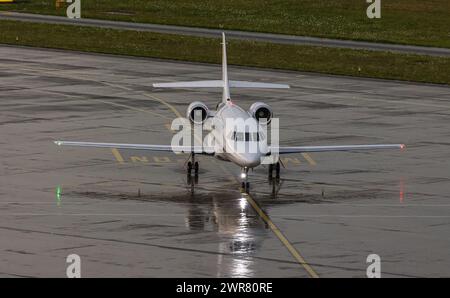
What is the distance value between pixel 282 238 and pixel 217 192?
820 centimetres

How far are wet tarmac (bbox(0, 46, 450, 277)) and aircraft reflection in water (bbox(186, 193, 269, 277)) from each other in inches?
2.7

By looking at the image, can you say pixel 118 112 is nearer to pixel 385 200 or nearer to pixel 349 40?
pixel 385 200

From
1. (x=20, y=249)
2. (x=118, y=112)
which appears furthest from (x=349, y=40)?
(x=20, y=249)

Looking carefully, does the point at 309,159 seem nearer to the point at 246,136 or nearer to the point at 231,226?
the point at 246,136

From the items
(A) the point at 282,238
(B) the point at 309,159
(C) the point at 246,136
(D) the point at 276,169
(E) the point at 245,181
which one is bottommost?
(A) the point at 282,238

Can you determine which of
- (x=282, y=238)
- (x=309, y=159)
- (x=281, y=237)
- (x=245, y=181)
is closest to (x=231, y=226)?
(x=281, y=237)

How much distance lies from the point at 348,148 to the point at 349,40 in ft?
187

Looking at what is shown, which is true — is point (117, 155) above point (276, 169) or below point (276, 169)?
above

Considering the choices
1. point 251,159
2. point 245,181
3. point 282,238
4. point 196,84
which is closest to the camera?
point 282,238

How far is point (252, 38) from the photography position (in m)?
109

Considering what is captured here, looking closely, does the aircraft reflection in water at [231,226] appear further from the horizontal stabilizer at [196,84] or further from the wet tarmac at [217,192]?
the horizontal stabilizer at [196,84]

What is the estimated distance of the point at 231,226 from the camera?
4450cm

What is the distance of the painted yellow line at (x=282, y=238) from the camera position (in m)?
38.3
